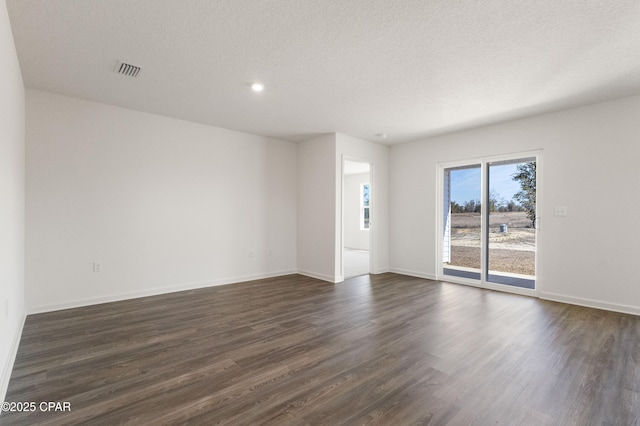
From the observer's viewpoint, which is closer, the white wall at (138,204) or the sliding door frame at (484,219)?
the white wall at (138,204)

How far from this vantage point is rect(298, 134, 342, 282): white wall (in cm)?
525

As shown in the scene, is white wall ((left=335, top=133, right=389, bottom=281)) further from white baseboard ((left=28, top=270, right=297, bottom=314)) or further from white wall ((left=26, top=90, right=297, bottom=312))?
white baseboard ((left=28, top=270, right=297, bottom=314))

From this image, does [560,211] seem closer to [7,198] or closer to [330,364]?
[330,364]

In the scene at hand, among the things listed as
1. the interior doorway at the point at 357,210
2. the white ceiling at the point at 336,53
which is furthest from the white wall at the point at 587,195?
the interior doorway at the point at 357,210

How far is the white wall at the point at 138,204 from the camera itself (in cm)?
355

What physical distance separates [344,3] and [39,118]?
3895 millimetres

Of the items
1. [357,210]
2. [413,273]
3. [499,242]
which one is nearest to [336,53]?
[499,242]

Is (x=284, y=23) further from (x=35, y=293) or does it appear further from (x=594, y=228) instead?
(x=594, y=228)

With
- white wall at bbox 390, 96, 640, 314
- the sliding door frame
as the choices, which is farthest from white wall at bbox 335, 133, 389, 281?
white wall at bbox 390, 96, 640, 314

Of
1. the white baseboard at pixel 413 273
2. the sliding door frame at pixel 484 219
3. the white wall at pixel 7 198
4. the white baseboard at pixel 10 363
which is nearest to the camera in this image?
the white baseboard at pixel 10 363

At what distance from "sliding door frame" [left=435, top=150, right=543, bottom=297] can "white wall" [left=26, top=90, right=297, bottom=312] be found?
10.1ft

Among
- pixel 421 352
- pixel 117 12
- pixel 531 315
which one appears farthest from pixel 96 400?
pixel 531 315

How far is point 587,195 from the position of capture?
12.7 feet

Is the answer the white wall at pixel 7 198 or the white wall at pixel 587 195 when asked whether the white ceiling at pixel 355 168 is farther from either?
the white wall at pixel 7 198
